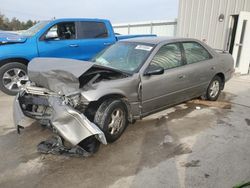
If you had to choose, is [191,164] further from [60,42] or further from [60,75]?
[60,42]

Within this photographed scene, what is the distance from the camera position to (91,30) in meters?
7.13

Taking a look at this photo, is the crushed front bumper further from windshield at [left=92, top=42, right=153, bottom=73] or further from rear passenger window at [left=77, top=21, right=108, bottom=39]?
rear passenger window at [left=77, top=21, right=108, bottom=39]

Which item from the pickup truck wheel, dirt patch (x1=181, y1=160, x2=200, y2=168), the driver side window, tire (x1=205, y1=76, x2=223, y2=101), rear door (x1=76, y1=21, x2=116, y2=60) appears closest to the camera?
dirt patch (x1=181, y1=160, x2=200, y2=168)

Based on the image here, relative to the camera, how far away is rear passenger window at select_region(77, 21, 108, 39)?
22.7ft

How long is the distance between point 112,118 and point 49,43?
3629 millimetres

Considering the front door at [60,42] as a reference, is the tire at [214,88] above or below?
below

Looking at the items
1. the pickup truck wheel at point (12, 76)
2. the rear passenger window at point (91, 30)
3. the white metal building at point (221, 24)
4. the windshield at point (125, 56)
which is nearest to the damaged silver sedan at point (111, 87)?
the windshield at point (125, 56)

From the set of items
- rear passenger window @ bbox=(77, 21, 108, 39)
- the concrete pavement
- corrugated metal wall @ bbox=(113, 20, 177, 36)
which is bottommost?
the concrete pavement

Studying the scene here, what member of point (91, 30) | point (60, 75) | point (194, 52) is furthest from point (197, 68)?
point (91, 30)

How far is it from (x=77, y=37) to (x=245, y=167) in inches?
210

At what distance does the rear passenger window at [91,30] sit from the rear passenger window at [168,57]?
3201mm

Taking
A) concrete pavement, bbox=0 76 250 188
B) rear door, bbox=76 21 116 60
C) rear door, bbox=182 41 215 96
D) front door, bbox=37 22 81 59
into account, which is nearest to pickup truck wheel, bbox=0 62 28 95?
front door, bbox=37 22 81 59

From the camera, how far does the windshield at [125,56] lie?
4156 millimetres

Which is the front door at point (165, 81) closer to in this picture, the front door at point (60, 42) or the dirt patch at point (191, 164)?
the dirt patch at point (191, 164)
